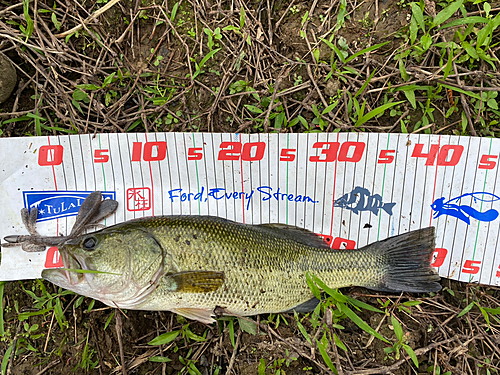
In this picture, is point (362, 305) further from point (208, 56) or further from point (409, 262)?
point (208, 56)

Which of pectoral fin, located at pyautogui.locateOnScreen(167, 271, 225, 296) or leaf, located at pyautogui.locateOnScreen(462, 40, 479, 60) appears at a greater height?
leaf, located at pyautogui.locateOnScreen(462, 40, 479, 60)

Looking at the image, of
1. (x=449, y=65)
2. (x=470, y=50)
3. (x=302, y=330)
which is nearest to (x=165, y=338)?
(x=302, y=330)

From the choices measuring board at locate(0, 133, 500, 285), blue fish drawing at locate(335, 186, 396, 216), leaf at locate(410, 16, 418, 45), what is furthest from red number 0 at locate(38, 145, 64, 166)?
leaf at locate(410, 16, 418, 45)

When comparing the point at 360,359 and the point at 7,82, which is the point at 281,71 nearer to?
the point at 7,82

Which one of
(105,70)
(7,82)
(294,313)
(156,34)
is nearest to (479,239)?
(294,313)

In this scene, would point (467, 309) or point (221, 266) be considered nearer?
point (221, 266)

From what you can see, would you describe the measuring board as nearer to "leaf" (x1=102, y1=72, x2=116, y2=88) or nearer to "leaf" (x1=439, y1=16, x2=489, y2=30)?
"leaf" (x1=102, y1=72, x2=116, y2=88)
